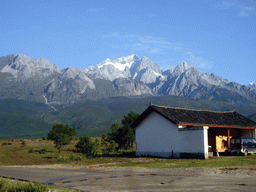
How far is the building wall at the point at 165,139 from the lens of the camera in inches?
1061

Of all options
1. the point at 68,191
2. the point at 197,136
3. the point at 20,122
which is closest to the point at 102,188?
the point at 68,191

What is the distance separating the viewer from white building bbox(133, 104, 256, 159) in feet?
89.0

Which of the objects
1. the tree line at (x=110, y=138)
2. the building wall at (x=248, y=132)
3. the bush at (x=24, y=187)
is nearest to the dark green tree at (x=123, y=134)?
the tree line at (x=110, y=138)

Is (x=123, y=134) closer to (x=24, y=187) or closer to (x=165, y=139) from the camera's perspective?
(x=165, y=139)

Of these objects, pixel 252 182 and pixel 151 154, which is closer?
pixel 252 182

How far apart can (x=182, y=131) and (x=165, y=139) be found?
8.48ft

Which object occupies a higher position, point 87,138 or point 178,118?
point 178,118

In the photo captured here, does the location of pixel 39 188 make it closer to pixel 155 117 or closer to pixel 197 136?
pixel 197 136

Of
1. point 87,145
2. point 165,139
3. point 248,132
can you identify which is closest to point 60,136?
point 87,145

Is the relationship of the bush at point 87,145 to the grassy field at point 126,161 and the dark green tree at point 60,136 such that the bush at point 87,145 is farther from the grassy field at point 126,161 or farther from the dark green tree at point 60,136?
the grassy field at point 126,161

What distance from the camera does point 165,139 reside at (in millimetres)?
30156

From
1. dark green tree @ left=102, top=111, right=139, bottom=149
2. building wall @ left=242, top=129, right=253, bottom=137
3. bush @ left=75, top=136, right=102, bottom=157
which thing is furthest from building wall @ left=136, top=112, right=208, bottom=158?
building wall @ left=242, top=129, right=253, bottom=137

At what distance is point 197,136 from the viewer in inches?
1055

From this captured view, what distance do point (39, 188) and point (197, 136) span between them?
19598mm
